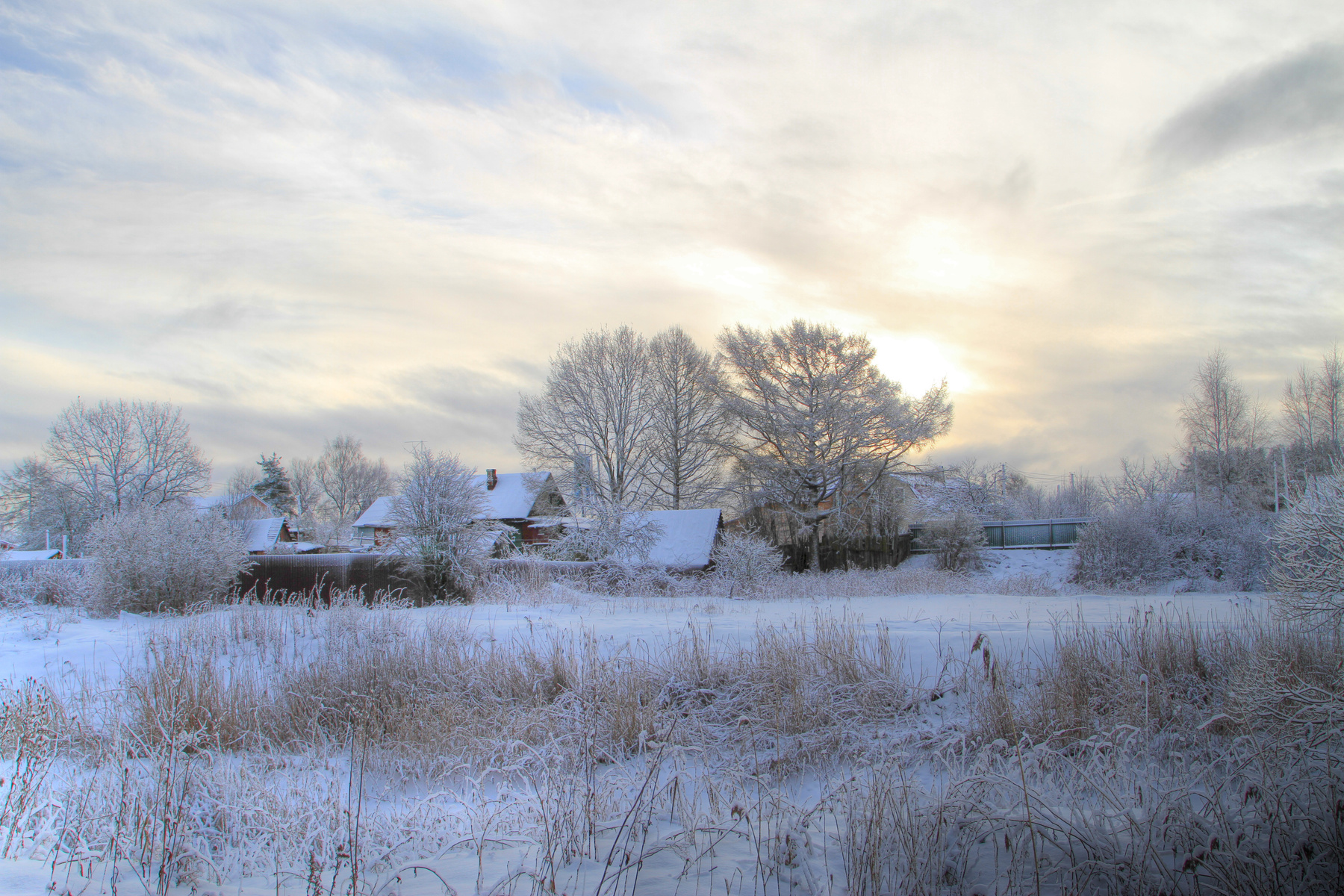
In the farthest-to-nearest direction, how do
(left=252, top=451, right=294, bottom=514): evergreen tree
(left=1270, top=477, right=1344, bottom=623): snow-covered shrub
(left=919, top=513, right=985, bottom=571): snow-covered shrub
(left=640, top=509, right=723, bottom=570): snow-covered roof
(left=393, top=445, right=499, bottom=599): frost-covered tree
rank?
(left=252, top=451, right=294, bottom=514): evergreen tree < (left=919, top=513, right=985, bottom=571): snow-covered shrub < (left=640, top=509, right=723, bottom=570): snow-covered roof < (left=393, top=445, right=499, bottom=599): frost-covered tree < (left=1270, top=477, right=1344, bottom=623): snow-covered shrub

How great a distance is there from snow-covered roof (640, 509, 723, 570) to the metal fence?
11.1 metres

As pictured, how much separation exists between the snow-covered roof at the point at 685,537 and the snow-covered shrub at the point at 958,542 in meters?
10.1

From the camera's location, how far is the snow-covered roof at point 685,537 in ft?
82.2

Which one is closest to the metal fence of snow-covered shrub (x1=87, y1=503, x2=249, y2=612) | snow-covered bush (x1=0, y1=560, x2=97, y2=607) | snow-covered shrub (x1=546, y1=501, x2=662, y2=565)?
snow-covered shrub (x1=546, y1=501, x2=662, y2=565)

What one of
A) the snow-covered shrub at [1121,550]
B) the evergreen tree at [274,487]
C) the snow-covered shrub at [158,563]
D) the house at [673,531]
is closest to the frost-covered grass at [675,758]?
the snow-covered shrub at [158,563]

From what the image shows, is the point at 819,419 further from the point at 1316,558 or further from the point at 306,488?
the point at 306,488

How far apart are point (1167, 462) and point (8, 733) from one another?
36425 millimetres

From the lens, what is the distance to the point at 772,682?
24.1 ft

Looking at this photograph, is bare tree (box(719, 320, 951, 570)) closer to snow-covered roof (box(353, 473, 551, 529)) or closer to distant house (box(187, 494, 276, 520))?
snow-covered roof (box(353, 473, 551, 529))

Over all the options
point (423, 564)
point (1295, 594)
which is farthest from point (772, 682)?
point (423, 564)

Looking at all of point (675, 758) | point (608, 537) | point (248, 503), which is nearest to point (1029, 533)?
point (608, 537)

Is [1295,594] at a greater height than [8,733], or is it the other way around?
[1295,594]

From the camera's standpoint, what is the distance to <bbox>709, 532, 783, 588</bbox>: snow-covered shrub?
69.7 feet

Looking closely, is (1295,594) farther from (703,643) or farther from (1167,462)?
(1167,462)
